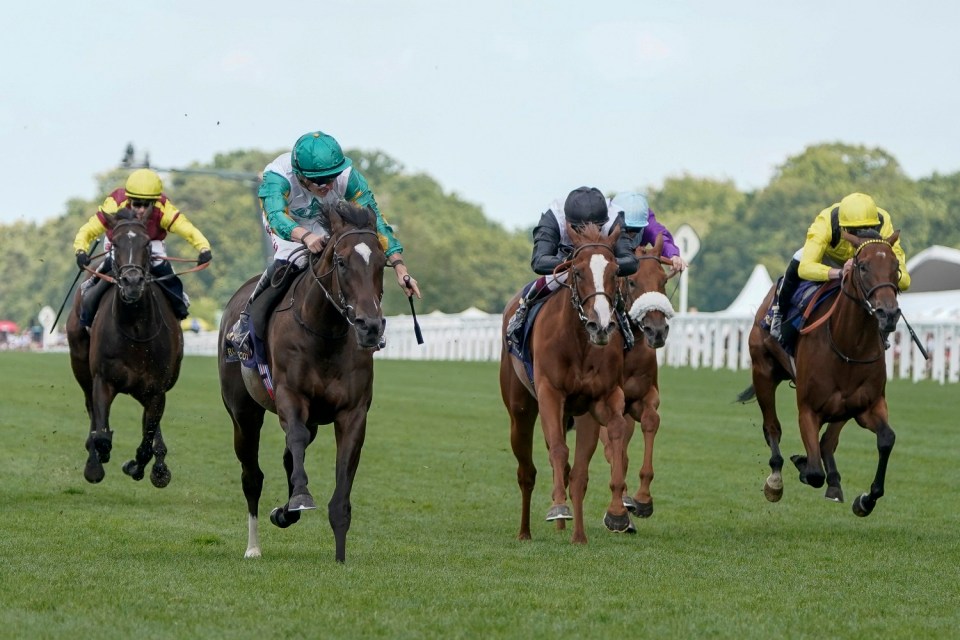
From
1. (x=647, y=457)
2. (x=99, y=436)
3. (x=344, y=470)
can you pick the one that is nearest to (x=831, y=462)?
(x=647, y=457)

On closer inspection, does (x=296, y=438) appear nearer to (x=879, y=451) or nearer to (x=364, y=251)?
(x=364, y=251)

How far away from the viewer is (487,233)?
117 m

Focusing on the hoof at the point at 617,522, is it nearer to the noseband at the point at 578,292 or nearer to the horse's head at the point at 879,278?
the noseband at the point at 578,292

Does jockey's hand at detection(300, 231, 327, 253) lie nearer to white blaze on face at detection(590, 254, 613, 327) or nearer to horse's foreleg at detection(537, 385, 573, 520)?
white blaze on face at detection(590, 254, 613, 327)

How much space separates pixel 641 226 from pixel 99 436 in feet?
13.7

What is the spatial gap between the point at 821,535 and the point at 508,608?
4.09m

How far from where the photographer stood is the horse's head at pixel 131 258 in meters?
12.3

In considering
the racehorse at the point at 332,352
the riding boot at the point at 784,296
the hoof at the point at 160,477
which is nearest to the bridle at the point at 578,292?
the racehorse at the point at 332,352

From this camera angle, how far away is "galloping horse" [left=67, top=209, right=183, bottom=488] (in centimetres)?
1259

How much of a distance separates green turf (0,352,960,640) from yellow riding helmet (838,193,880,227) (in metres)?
2.00

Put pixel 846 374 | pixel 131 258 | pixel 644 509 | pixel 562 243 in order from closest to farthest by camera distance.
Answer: pixel 562 243
pixel 846 374
pixel 644 509
pixel 131 258

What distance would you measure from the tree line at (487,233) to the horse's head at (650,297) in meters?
68.3


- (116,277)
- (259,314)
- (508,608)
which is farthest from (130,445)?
(508,608)

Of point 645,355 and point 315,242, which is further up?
point 315,242
